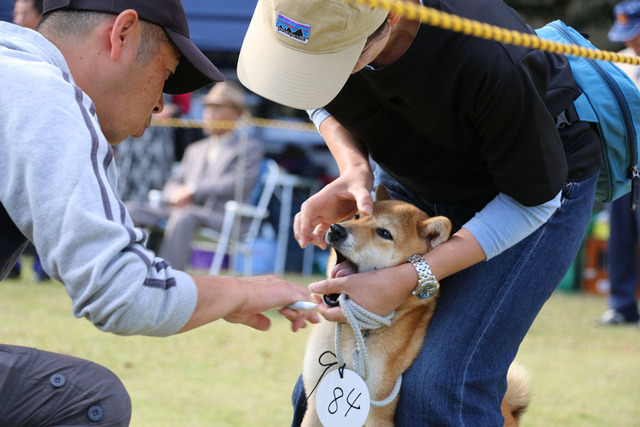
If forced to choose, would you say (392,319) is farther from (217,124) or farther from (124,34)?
(217,124)

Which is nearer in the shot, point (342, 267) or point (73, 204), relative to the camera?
point (73, 204)

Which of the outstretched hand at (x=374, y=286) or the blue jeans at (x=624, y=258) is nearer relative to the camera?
the outstretched hand at (x=374, y=286)

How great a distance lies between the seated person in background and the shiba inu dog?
167 inches

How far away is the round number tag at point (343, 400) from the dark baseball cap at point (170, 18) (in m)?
0.98

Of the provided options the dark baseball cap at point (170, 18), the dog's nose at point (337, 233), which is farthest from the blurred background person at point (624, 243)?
the dark baseball cap at point (170, 18)

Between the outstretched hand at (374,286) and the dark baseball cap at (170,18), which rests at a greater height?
the dark baseball cap at (170,18)

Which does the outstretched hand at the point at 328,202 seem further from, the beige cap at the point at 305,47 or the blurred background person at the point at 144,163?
the blurred background person at the point at 144,163

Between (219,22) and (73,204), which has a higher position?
(73,204)

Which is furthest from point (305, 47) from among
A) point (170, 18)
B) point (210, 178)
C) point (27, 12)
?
point (210, 178)

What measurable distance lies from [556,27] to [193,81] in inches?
45.7

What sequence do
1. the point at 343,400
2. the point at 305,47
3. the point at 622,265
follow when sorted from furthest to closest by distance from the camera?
the point at 622,265 → the point at 343,400 → the point at 305,47

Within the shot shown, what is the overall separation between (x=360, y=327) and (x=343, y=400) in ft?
0.73

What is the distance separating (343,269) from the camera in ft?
7.79

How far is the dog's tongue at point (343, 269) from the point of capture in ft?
7.69
